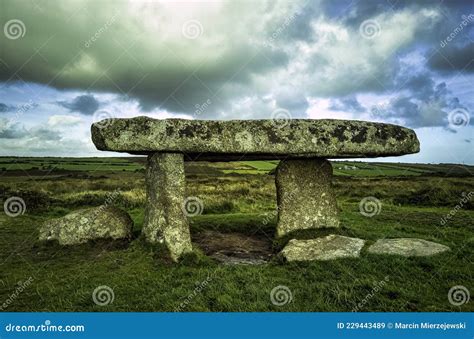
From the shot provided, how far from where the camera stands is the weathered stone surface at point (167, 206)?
29.2 feet

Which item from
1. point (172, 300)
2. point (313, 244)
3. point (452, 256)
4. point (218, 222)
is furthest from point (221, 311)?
point (218, 222)

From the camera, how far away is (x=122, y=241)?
9656 millimetres

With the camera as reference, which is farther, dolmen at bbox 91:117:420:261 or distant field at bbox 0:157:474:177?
distant field at bbox 0:157:474:177

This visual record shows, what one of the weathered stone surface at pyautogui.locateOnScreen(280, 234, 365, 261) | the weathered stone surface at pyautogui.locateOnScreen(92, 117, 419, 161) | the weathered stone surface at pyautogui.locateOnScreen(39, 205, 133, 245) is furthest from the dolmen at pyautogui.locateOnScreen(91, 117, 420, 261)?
the weathered stone surface at pyautogui.locateOnScreen(280, 234, 365, 261)

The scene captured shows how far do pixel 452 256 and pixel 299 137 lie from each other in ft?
13.4

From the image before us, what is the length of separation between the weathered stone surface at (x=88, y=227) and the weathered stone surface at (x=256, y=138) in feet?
6.44

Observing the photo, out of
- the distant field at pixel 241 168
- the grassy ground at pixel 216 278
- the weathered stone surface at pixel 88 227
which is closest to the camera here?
the grassy ground at pixel 216 278

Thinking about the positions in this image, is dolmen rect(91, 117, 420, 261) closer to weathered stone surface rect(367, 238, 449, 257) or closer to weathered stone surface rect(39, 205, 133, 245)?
weathered stone surface rect(39, 205, 133, 245)

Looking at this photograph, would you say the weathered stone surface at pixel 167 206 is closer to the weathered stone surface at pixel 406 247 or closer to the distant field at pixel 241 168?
the weathered stone surface at pixel 406 247

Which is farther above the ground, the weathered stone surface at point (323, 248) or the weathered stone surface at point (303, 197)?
the weathered stone surface at point (303, 197)

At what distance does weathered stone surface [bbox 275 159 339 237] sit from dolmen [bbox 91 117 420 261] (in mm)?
489

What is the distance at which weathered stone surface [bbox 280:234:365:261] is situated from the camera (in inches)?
327

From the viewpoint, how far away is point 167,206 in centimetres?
906

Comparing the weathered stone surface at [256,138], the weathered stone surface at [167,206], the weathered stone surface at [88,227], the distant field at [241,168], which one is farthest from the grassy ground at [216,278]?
the distant field at [241,168]
